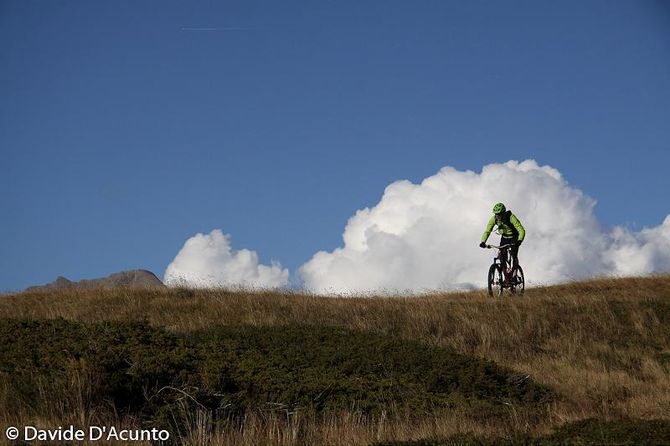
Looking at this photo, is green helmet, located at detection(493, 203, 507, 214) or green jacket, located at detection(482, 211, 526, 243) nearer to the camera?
green helmet, located at detection(493, 203, 507, 214)

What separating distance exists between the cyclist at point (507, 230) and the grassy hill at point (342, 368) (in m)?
1.50

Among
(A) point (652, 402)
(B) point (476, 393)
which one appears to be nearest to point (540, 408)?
(B) point (476, 393)

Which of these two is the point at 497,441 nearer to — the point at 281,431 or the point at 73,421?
the point at 281,431

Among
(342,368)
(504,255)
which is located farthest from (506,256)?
(342,368)

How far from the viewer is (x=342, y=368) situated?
43.3ft

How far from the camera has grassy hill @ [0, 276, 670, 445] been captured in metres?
8.98

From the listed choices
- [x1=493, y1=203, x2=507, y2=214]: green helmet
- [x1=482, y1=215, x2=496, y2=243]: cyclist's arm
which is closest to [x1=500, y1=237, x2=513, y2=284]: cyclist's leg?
[x1=482, y1=215, x2=496, y2=243]: cyclist's arm

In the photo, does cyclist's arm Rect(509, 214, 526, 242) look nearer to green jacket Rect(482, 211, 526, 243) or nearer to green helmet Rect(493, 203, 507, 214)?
green jacket Rect(482, 211, 526, 243)

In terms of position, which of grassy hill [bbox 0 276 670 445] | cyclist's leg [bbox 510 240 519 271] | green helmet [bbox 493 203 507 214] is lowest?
grassy hill [bbox 0 276 670 445]

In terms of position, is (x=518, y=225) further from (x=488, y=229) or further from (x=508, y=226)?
(x=488, y=229)

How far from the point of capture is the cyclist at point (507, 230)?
21.6m

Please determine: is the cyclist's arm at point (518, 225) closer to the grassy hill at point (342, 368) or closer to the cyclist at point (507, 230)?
the cyclist at point (507, 230)

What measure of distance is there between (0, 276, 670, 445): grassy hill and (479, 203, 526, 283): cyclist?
58.9 inches

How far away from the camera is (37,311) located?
805 inches
